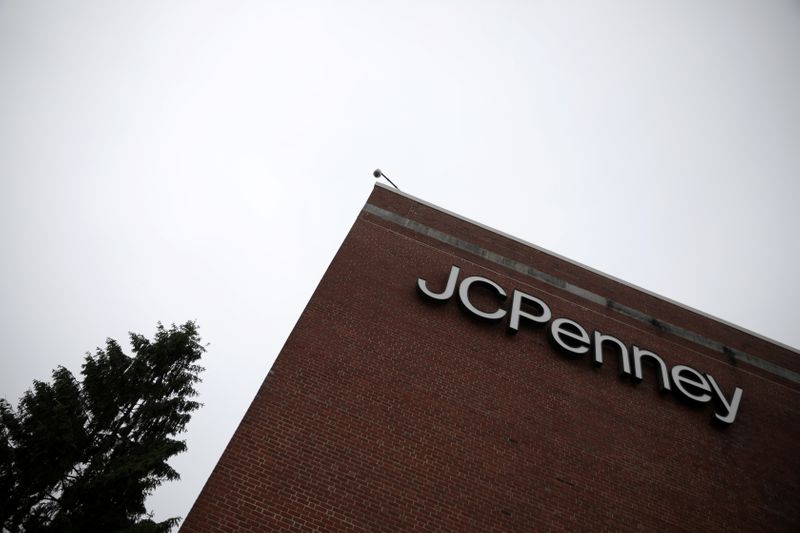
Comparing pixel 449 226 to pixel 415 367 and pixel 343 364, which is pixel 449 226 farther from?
pixel 343 364

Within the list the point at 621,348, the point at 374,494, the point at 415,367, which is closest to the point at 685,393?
the point at 621,348

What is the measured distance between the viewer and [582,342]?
31.6 feet

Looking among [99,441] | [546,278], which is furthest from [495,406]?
[99,441]

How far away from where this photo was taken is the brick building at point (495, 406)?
22.0ft

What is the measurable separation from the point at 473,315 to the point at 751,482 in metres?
7.60

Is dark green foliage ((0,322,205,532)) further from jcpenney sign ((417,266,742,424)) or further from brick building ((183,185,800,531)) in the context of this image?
jcpenney sign ((417,266,742,424))

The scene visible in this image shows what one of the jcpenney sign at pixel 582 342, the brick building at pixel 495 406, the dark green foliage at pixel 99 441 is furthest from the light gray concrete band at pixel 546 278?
the dark green foliage at pixel 99 441

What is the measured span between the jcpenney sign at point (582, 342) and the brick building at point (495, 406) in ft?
0.18

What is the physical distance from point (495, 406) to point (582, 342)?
3228mm

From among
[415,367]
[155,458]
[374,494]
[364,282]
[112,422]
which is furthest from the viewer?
[112,422]

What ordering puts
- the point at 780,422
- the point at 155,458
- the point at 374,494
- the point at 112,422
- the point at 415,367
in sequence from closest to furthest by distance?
the point at 374,494
the point at 415,367
the point at 780,422
the point at 155,458
the point at 112,422

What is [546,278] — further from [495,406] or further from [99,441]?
A: [99,441]

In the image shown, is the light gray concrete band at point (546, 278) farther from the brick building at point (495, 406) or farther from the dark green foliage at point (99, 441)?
the dark green foliage at point (99, 441)

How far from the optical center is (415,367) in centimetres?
837
